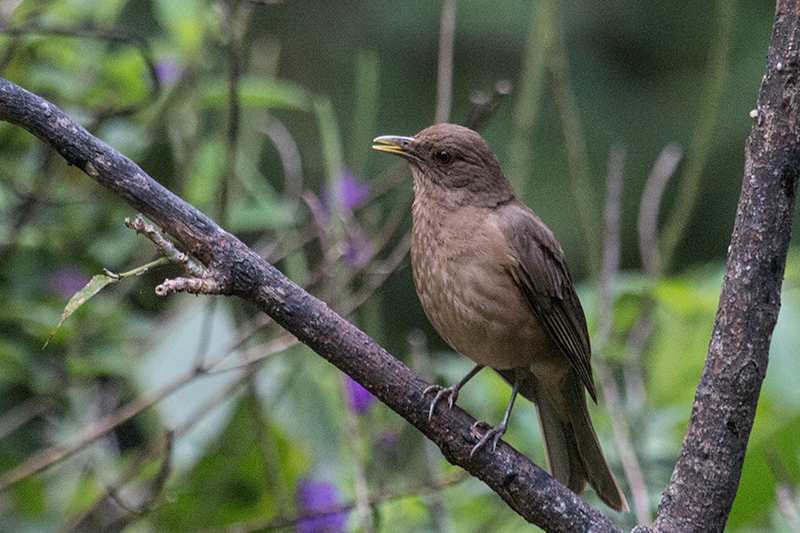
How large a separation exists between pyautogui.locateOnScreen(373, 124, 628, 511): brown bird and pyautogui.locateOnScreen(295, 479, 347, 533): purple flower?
2.90 ft

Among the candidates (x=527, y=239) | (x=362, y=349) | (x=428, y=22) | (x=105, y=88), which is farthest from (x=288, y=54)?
(x=362, y=349)

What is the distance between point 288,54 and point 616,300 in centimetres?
484

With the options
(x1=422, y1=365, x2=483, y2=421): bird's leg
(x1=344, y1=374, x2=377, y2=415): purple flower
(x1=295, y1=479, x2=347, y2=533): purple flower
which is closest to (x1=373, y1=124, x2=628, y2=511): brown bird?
(x1=422, y1=365, x2=483, y2=421): bird's leg

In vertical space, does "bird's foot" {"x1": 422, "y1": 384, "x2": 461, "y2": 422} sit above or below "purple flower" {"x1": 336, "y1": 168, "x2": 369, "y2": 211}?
below

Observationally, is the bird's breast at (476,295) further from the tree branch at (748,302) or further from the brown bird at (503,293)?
the tree branch at (748,302)

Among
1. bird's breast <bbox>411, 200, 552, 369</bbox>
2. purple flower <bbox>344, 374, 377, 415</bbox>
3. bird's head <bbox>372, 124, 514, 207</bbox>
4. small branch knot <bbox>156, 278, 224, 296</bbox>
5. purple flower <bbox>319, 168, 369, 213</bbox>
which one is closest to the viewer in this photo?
small branch knot <bbox>156, 278, 224, 296</bbox>

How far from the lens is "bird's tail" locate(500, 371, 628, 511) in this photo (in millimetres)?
3078

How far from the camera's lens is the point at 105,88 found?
154 inches

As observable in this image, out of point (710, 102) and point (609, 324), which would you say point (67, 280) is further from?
point (710, 102)

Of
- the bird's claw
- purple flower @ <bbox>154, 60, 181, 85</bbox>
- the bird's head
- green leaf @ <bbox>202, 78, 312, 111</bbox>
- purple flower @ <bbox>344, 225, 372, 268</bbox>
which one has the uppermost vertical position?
purple flower @ <bbox>154, 60, 181, 85</bbox>

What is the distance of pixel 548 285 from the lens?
3143 millimetres

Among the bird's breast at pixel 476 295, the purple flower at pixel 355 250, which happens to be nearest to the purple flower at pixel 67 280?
the purple flower at pixel 355 250

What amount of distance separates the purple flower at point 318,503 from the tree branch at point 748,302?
170 cm

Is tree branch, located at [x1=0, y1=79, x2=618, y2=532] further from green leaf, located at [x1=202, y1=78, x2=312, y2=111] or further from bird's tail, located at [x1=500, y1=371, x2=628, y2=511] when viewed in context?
green leaf, located at [x1=202, y1=78, x2=312, y2=111]
